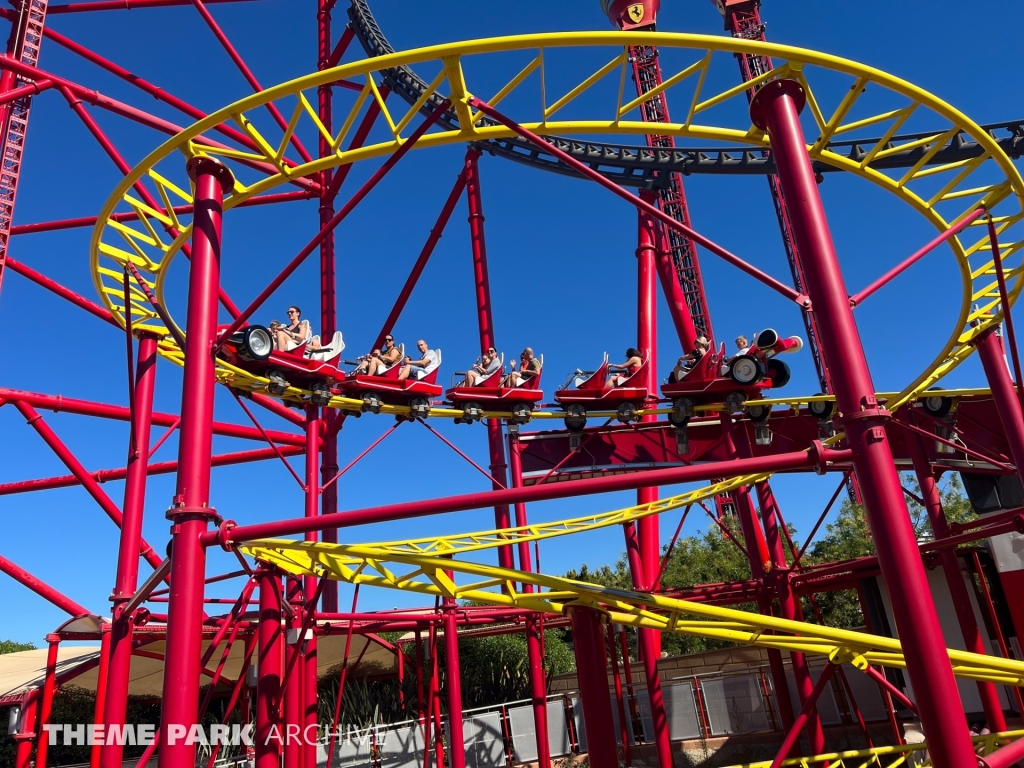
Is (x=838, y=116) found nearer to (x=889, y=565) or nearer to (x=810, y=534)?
(x=889, y=565)

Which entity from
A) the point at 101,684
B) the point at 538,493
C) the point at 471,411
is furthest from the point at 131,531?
the point at 538,493

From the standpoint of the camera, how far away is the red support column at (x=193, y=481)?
3.94 metres

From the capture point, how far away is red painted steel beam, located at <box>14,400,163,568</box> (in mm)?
8609

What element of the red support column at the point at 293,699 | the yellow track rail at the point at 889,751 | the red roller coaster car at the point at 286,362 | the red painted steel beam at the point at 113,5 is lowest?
the yellow track rail at the point at 889,751

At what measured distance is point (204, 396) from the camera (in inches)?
181

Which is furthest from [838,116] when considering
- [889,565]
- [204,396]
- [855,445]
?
[204,396]

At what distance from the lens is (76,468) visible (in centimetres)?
877

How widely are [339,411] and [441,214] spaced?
309cm

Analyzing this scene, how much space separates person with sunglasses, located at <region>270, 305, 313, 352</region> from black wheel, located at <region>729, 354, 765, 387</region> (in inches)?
209

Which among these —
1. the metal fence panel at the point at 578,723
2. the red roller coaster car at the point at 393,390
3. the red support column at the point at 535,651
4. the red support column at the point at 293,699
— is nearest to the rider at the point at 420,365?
the red roller coaster car at the point at 393,390

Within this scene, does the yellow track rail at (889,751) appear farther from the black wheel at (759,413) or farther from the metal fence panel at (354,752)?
the metal fence panel at (354,752)

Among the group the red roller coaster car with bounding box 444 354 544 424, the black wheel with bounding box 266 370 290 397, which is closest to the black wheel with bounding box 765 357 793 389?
the red roller coaster car with bounding box 444 354 544 424

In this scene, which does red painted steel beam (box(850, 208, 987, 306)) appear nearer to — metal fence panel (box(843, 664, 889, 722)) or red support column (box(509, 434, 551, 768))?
red support column (box(509, 434, 551, 768))

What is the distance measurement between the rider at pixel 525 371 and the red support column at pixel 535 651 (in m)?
0.88
